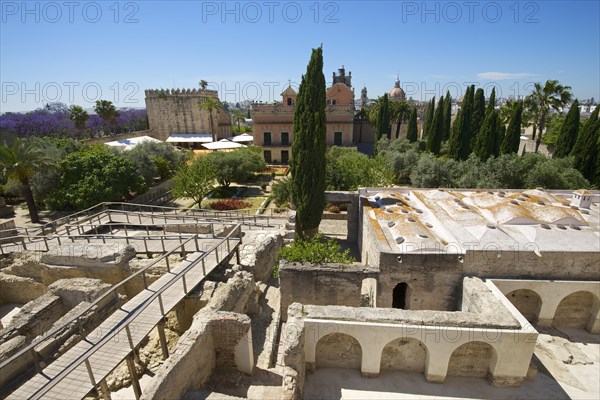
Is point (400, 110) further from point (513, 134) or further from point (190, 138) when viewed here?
point (190, 138)

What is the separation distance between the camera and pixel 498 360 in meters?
10.1

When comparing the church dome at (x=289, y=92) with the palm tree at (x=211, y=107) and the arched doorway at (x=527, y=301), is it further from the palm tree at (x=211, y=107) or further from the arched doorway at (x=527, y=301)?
the arched doorway at (x=527, y=301)

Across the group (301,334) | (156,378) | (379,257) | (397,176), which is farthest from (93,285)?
(397,176)

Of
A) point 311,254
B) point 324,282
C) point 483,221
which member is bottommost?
point 324,282

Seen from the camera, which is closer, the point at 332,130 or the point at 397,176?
the point at 397,176

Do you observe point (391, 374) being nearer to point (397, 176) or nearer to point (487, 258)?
point (487, 258)

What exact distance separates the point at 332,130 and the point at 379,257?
33.2 meters

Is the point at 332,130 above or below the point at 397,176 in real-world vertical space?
above

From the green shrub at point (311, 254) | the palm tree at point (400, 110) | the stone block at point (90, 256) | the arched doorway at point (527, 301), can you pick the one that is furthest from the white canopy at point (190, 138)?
the arched doorway at point (527, 301)

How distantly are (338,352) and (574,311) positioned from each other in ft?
33.2

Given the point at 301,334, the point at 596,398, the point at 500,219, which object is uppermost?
the point at 500,219

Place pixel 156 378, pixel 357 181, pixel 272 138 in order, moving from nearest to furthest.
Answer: pixel 156 378
pixel 357 181
pixel 272 138

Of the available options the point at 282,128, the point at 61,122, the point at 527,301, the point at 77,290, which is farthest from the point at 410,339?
the point at 61,122

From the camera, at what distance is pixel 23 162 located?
63.1ft
